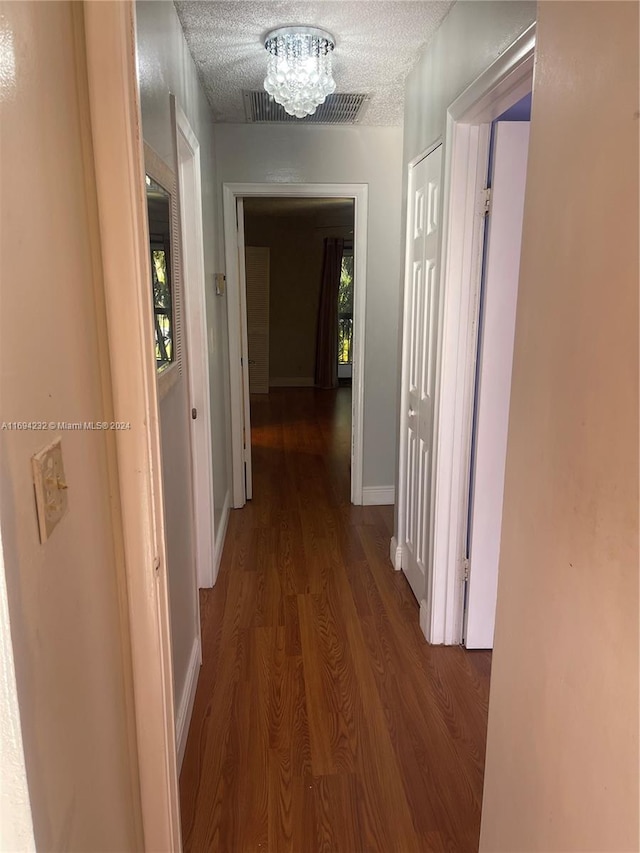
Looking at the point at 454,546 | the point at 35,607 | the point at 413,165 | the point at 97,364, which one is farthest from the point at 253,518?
the point at 35,607

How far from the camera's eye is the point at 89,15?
Answer: 0.96m

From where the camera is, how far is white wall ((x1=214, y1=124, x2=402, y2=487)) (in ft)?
11.6

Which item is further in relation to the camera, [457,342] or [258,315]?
[258,315]

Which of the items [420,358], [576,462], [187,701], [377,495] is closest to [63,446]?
[576,462]

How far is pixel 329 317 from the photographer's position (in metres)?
8.63

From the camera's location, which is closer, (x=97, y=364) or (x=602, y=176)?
(x=602, y=176)

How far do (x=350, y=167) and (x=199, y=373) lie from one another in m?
1.73

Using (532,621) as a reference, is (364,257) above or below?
above

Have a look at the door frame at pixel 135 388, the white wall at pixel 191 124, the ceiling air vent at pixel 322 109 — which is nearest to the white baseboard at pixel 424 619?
the white wall at pixel 191 124

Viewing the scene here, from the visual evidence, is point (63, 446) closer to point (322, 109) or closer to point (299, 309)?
point (322, 109)

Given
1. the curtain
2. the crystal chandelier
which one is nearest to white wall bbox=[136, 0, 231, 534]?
the crystal chandelier

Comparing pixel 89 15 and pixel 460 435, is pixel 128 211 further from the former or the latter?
pixel 460 435

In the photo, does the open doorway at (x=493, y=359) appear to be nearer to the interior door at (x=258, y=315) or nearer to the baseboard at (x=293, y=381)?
the interior door at (x=258, y=315)

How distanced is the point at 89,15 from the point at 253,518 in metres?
3.18
